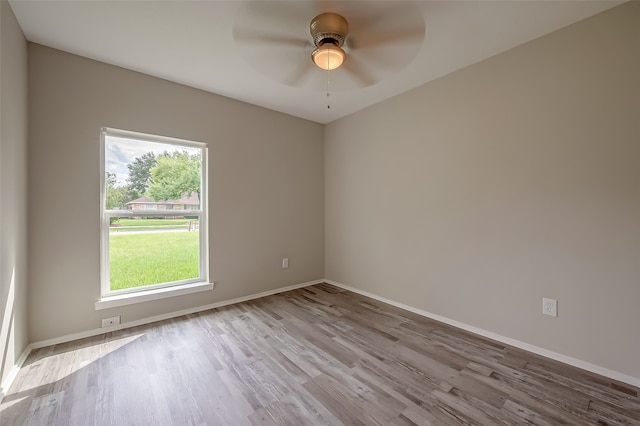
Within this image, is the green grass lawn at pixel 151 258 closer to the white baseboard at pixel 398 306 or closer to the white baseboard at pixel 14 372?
the white baseboard at pixel 398 306

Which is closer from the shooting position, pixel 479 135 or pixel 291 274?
pixel 479 135

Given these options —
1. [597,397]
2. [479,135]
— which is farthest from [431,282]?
→ [479,135]

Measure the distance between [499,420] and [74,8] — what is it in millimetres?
3765

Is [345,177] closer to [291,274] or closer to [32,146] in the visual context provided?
[291,274]

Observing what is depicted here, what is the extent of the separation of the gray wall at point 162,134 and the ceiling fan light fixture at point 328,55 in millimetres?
1824

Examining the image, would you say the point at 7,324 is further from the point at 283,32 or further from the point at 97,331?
the point at 283,32

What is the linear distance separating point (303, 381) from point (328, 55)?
221 centimetres

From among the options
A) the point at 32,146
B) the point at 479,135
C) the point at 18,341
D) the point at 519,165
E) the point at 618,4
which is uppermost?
the point at 618,4

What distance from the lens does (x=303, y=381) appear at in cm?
180

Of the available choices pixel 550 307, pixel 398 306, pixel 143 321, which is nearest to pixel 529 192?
pixel 550 307

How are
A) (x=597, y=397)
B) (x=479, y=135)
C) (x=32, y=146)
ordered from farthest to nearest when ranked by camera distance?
(x=479, y=135) < (x=32, y=146) < (x=597, y=397)

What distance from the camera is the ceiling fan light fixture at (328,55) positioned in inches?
68.3

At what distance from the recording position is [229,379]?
1820 mm

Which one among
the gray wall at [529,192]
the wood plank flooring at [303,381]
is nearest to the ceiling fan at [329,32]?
the gray wall at [529,192]
